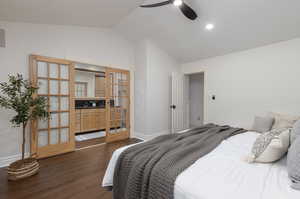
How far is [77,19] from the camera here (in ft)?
9.26

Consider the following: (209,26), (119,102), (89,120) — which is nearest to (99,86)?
(89,120)

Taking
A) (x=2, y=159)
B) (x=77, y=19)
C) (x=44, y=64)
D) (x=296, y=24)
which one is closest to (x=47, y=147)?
(x=2, y=159)

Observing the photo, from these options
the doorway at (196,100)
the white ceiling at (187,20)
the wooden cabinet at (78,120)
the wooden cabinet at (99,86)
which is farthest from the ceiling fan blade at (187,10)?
the wooden cabinet at (99,86)

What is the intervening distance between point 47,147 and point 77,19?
8.63 ft

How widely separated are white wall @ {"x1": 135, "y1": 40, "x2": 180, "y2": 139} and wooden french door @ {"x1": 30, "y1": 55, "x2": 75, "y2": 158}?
5.64 feet

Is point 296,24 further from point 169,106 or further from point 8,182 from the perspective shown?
point 8,182

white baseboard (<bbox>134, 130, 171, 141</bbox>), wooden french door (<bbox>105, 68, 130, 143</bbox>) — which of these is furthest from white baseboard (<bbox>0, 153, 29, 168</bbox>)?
white baseboard (<bbox>134, 130, 171, 141</bbox>)

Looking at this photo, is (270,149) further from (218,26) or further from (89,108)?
(89,108)

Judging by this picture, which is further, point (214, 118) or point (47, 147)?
point (214, 118)

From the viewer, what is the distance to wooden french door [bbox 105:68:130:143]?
147 inches

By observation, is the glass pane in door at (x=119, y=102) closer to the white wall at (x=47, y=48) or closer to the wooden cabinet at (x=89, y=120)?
the white wall at (x=47, y=48)

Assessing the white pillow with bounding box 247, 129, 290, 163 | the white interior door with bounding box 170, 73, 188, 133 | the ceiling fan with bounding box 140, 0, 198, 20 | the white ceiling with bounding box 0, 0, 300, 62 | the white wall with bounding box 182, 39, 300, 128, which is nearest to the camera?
the white pillow with bounding box 247, 129, 290, 163

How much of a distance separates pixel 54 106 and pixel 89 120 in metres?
1.77

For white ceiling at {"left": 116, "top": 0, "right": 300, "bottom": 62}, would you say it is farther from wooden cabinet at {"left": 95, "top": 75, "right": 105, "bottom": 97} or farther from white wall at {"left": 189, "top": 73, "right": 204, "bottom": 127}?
wooden cabinet at {"left": 95, "top": 75, "right": 105, "bottom": 97}
